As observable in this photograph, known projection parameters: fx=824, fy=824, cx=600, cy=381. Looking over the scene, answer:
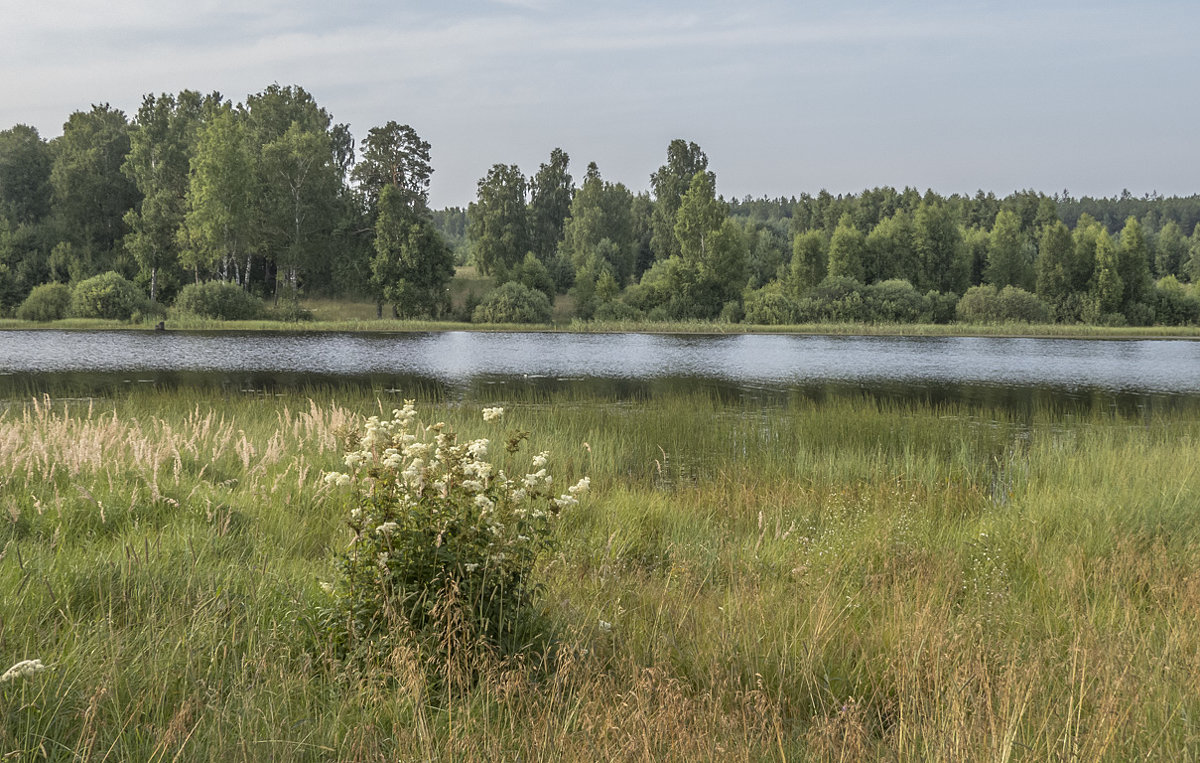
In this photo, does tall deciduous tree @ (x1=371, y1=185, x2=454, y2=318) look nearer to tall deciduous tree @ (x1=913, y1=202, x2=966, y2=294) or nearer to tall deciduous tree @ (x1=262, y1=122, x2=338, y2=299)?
tall deciduous tree @ (x1=262, y1=122, x2=338, y2=299)

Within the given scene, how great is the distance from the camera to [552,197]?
83938 millimetres

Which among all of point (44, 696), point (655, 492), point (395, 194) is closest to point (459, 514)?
point (44, 696)

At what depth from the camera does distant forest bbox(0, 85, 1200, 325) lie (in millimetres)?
55219

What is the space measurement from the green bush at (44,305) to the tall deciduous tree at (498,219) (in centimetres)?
3002

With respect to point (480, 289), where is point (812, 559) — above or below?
below

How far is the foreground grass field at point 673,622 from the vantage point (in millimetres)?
2941

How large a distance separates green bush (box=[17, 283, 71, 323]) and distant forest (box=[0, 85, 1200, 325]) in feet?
0.40

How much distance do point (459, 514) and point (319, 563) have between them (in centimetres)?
206

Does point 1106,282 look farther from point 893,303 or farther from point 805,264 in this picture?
point 805,264

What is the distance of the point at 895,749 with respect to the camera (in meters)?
3.22

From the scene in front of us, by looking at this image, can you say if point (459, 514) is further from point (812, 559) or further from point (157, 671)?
point (812, 559)

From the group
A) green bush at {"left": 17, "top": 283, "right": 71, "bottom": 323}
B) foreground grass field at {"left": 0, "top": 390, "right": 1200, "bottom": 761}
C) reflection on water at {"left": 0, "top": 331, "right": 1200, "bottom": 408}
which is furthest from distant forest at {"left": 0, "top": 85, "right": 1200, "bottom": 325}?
foreground grass field at {"left": 0, "top": 390, "right": 1200, "bottom": 761}

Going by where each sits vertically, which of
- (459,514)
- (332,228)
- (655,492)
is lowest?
(655,492)

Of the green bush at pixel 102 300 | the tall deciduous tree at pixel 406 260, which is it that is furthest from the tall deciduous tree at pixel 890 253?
the green bush at pixel 102 300
